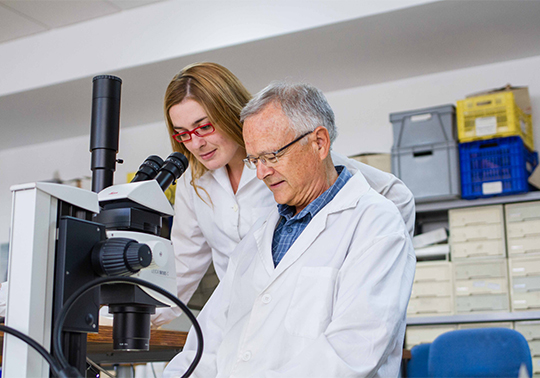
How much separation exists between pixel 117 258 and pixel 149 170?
0.33 meters

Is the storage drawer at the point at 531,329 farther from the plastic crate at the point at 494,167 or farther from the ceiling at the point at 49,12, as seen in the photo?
the ceiling at the point at 49,12

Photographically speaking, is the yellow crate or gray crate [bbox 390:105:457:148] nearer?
the yellow crate

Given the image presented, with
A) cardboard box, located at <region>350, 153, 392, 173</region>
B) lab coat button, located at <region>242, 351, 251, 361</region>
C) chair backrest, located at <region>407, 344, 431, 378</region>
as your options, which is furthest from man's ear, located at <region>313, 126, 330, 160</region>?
cardboard box, located at <region>350, 153, 392, 173</region>

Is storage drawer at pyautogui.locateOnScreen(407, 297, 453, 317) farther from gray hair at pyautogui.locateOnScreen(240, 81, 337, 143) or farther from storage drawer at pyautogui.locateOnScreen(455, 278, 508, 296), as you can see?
gray hair at pyautogui.locateOnScreen(240, 81, 337, 143)

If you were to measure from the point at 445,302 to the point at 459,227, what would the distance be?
0.43 meters

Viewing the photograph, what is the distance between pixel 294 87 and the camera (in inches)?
52.6

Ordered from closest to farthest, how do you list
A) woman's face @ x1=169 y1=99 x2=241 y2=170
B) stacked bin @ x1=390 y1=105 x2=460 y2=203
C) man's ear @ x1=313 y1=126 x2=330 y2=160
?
man's ear @ x1=313 y1=126 x2=330 y2=160 → woman's face @ x1=169 y1=99 x2=241 y2=170 → stacked bin @ x1=390 y1=105 x2=460 y2=203

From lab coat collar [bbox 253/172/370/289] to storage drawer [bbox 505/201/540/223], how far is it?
2323 mm

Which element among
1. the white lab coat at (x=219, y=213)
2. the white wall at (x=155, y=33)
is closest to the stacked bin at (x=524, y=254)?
the white wall at (x=155, y=33)

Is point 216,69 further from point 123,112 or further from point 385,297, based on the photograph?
point 123,112

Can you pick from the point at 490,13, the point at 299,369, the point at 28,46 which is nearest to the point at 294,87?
the point at 299,369

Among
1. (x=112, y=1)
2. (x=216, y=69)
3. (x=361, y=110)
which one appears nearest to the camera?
(x=216, y=69)

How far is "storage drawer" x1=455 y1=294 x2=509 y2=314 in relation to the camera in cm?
327

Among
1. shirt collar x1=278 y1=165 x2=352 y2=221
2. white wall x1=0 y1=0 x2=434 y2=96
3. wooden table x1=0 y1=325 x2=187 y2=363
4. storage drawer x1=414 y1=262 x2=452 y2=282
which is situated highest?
white wall x1=0 y1=0 x2=434 y2=96
